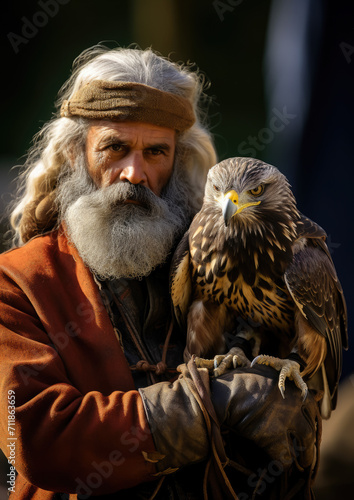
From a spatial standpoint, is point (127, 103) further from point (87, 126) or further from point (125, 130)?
point (87, 126)

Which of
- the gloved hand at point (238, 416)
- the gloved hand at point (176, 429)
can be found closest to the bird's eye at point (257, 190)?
the gloved hand at point (238, 416)

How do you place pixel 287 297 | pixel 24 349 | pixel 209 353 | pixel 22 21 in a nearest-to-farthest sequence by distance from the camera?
pixel 24 349 < pixel 287 297 < pixel 209 353 < pixel 22 21

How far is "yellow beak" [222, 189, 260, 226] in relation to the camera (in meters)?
1.71

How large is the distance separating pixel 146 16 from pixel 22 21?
2.97 feet

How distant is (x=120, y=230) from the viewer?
2.10 meters

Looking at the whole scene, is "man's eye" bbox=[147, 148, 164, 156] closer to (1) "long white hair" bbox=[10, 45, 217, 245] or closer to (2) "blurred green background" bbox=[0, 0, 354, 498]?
(1) "long white hair" bbox=[10, 45, 217, 245]

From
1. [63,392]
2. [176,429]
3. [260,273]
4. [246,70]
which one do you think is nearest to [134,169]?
[260,273]

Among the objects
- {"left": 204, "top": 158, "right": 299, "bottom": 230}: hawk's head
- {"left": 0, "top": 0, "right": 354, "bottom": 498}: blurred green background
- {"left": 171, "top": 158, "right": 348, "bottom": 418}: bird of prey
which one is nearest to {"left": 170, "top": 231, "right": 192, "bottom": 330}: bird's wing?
{"left": 171, "top": 158, "right": 348, "bottom": 418}: bird of prey

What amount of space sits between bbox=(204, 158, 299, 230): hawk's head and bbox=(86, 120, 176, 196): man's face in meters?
0.35

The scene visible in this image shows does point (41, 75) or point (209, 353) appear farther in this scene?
point (41, 75)

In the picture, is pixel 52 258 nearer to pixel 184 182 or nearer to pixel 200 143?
pixel 184 182

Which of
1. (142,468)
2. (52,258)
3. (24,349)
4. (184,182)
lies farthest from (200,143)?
(142,468)

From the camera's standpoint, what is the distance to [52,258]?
2010mm

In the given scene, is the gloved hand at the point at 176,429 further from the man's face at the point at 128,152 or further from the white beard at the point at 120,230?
the man's face at the point at 128,152
